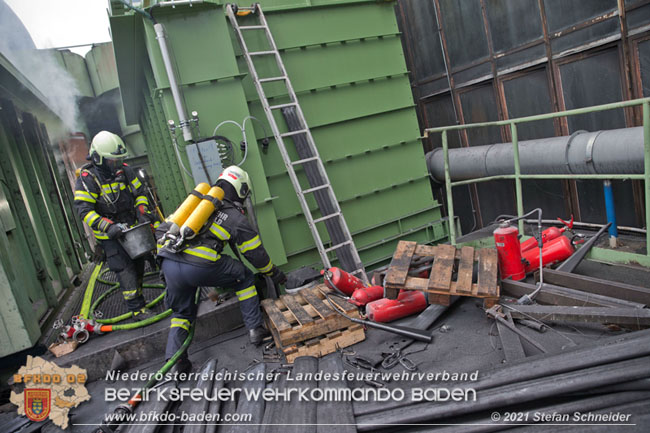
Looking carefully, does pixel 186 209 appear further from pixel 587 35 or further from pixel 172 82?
pixel 587 35

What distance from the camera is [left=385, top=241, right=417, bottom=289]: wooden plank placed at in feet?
13.3

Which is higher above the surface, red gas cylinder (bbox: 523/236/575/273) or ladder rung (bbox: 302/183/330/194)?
ladder rung (bbox: 302/183/330/194)

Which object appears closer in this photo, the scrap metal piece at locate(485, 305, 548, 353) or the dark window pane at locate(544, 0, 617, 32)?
the scrap metal piece at locate(485, 305, 548, 353)

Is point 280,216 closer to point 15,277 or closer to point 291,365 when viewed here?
point 291,365

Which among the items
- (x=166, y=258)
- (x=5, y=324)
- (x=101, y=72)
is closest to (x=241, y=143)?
(x=166, y=258)

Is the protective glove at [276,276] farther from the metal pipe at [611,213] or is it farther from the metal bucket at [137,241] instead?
the metal pipe at [611,213]

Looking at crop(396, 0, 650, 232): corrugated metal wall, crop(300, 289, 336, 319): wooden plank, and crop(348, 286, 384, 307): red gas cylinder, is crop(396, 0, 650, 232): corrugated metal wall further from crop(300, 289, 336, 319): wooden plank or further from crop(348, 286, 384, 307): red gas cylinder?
crop(300, 289, 336, 319): wooden plank

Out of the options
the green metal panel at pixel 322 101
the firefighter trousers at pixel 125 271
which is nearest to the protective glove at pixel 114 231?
the firefighter trousers at pixel 125 271

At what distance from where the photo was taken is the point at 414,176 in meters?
6.64

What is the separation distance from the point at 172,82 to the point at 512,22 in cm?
536

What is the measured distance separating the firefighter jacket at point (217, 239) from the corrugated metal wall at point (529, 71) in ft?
16.7

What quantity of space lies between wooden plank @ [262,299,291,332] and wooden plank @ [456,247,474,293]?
170 cm

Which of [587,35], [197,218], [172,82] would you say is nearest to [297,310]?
[197,218]

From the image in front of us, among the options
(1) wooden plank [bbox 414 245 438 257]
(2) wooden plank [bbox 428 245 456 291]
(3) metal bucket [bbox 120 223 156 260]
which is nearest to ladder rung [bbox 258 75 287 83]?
(3) metal bucket [bbox 120 223 156 260]
